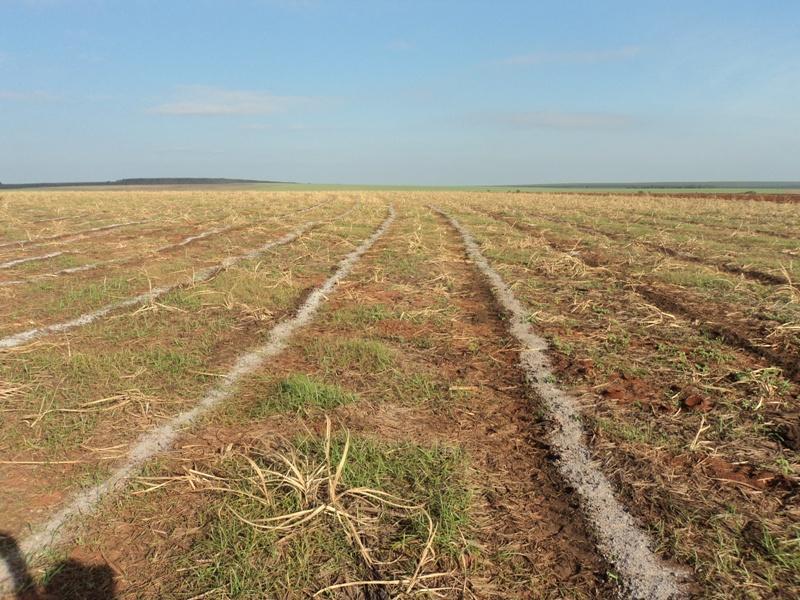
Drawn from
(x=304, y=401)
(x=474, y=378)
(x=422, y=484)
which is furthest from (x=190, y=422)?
(x=474, y=378)

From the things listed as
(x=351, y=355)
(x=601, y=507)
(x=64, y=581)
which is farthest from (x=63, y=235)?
(x=601, y=507)

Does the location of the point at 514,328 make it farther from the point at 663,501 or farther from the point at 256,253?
the point at 256,253

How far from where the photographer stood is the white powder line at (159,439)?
2.47 meters

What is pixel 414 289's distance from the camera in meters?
7.96

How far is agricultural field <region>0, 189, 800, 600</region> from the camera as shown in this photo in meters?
2.33

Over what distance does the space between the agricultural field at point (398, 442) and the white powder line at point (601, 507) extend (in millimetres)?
16

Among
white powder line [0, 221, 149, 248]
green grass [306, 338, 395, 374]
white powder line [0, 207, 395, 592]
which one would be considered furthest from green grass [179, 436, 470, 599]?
white powder line [0, 221, 149, 248]

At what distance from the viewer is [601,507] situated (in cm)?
274

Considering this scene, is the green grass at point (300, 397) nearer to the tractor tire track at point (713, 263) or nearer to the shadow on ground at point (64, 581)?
the shadow on ground at point (64, 581)

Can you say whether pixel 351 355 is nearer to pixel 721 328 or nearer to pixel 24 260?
pixel 721 328

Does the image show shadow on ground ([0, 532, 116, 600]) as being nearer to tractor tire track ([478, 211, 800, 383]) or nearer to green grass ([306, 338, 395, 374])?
green grass ([306, 338, 395, 374])

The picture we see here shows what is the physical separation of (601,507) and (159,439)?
2820 millimetres

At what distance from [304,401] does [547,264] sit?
23.5 ft

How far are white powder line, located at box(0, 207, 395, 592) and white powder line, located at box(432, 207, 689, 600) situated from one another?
2.55m
